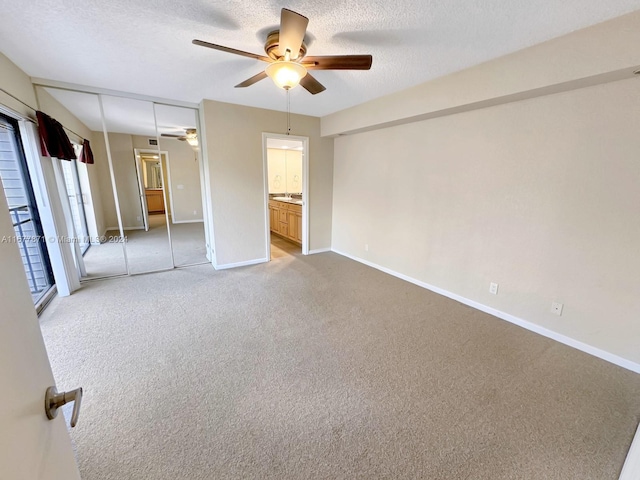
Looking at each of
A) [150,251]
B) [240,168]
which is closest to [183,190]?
[150,251]

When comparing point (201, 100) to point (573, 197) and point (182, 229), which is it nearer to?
point (182, 229)

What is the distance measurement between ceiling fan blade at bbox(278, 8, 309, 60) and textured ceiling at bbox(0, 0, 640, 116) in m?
0.21

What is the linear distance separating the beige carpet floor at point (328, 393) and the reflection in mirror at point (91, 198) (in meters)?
1.31

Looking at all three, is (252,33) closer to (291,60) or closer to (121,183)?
(291,60)

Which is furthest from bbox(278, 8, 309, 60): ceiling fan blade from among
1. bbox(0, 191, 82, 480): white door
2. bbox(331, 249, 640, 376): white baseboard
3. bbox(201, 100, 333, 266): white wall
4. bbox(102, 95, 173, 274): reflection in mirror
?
bbox(331, 249, 640, 376): white baseboard

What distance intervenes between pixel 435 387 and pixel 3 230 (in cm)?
231

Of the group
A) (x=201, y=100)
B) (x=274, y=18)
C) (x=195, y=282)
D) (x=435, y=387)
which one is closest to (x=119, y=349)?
(x=195, y=282)

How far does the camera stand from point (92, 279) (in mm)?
3658

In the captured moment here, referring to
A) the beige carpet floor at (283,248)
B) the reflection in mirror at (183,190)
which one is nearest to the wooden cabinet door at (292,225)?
the beige carpet floor at (283,248)

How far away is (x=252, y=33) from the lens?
2.03 m

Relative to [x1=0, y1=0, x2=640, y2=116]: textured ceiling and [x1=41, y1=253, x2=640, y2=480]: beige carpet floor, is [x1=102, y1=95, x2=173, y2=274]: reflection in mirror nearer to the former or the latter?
[x1=0, y1=0, x2=640, y2=116]: textured ceiling

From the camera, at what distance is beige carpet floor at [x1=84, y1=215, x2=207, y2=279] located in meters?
4.12

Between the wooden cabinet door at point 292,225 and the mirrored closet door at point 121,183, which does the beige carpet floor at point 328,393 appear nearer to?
the mirrored closet door at point 121,183

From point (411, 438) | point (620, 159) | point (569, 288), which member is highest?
point (620, 159)
